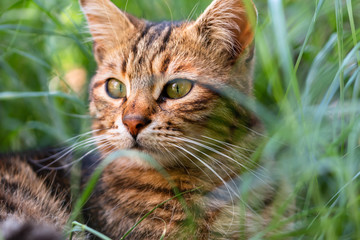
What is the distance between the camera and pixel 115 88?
1.79m

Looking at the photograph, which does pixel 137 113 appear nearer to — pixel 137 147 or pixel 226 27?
pixel 137 147

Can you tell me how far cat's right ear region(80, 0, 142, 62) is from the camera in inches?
74.2

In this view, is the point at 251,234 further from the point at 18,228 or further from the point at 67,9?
the point at 67,9

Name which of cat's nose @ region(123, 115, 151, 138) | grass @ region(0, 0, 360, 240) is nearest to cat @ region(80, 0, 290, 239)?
cat's nose @ region(123, 115, 151, 138)

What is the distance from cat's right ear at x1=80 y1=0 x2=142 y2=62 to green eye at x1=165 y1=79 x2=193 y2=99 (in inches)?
16.6

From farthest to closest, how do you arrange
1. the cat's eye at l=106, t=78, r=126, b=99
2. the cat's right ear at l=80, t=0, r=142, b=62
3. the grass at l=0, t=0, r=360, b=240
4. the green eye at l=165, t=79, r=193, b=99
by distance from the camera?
1. the cat's right ear at l=80, t=0, r=142, b=62
2. the cat's eye at l=106, t=78, r=126, b=99
3. the green eye at l=165, t=79, r=193, b=99
4. the grass at l=0, t=0, r=360, b=240

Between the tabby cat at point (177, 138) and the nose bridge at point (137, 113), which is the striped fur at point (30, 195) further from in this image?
the nose bridge at point (137, 113)

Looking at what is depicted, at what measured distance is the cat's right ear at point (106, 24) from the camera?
188 centimetres

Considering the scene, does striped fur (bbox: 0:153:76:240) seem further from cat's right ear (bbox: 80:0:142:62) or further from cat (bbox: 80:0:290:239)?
cat's right ear (bbox: 80:0:142:62)

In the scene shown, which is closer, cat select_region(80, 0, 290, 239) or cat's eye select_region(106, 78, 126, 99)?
cat select_region(80, 0, 290, 239)

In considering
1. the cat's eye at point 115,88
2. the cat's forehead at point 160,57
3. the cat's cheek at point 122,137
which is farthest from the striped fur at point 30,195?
the cat's forehead at point 160,57

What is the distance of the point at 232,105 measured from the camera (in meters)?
1.61

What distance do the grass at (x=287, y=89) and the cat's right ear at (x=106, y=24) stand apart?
0.15m

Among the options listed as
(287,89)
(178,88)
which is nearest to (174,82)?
(178,88)
